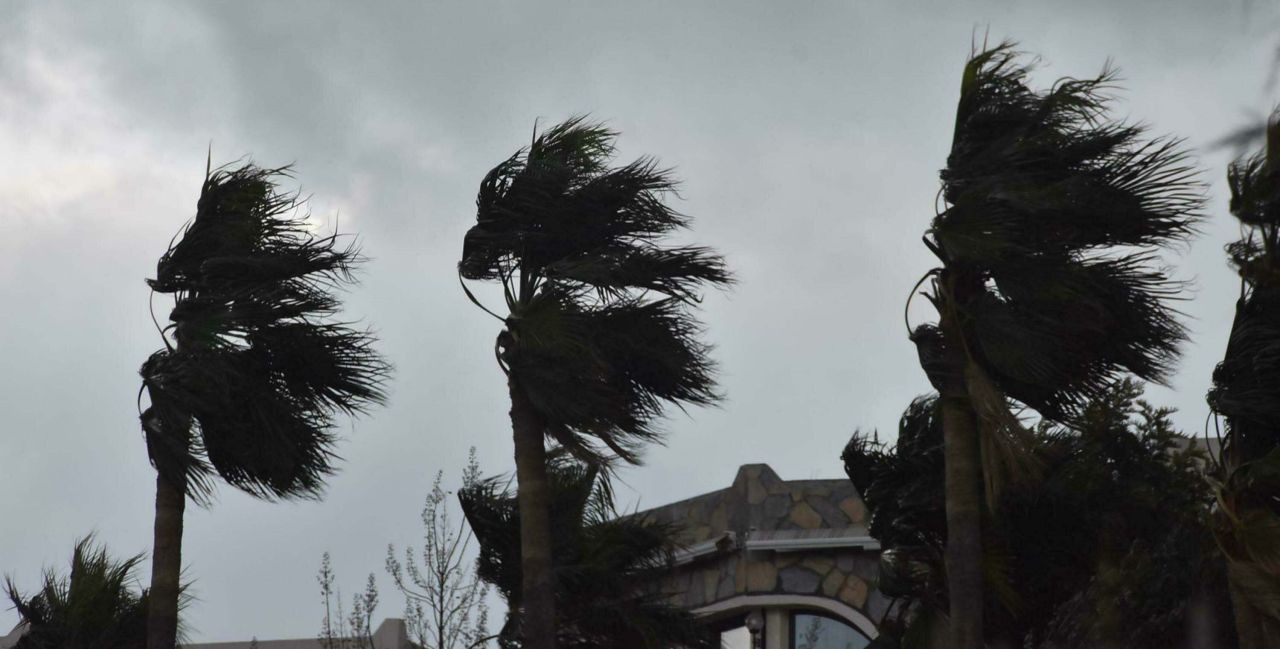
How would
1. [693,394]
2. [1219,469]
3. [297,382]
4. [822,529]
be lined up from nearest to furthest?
[1219,469]
[693,394]
[297,382]
[822,529]

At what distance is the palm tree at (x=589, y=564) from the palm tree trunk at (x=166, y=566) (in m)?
2.64

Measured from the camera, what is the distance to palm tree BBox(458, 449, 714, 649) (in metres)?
14.8

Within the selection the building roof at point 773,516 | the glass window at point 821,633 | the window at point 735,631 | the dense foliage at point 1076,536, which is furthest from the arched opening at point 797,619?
the dense foliage at point 1076,536

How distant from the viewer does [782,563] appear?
71.2ft

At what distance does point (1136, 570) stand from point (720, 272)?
4.25 m

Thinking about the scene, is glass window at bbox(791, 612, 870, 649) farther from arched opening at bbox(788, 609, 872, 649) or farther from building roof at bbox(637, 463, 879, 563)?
→ building roof at bbox(637, 463, 879, 563)

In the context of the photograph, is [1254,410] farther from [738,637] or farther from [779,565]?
[738,637]

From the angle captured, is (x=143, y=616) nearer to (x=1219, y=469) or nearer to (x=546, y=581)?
(x=546, y=581)

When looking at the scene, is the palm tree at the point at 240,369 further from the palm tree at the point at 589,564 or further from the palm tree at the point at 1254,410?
the palm tree at the point at 1254,410

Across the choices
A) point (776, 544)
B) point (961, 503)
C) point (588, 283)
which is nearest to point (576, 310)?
point (588, 283)

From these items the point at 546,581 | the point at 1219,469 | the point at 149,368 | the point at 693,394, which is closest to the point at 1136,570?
the point at 1219,469

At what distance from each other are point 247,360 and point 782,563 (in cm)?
957

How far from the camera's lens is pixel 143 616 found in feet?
48.6

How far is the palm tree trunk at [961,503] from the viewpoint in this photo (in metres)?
11.8
